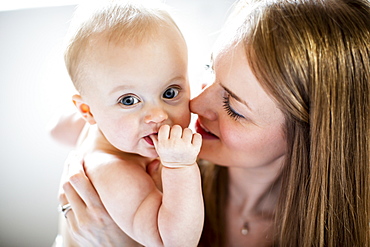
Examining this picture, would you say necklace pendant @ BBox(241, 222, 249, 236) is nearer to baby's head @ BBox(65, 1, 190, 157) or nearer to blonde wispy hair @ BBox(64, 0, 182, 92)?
baby's head @ BBox(65, 1, 190, 157)

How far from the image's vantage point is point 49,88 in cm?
198

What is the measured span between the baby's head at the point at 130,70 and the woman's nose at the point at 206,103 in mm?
59

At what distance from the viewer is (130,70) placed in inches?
37.0

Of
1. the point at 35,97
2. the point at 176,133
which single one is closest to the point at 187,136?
the point at 176,133

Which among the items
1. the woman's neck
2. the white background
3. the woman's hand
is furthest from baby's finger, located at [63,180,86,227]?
the white background

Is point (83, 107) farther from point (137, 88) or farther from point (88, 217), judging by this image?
point (88, 217)

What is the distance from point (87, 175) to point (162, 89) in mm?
387

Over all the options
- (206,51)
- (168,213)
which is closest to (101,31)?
(168,213)

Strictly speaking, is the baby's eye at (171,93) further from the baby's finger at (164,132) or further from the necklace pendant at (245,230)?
the necklace pendant at (245,230)

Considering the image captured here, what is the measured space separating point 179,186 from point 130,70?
297 mm

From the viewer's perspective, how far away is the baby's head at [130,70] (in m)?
0.95

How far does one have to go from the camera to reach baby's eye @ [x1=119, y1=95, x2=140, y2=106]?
979mm

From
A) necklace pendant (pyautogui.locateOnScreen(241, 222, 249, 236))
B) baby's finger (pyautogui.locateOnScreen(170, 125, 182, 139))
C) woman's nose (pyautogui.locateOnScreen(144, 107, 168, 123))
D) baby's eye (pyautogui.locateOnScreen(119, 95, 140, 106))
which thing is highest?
baby's eye (pyautogui.locateOnScreen(119, 95, 140, 106))

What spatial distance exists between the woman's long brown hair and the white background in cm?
81
